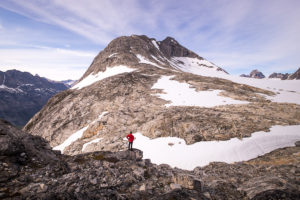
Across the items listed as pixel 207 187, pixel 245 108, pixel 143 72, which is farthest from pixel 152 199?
pixel 143 72

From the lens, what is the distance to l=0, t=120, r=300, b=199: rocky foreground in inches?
285

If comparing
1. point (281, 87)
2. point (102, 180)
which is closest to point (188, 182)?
point (102, 180)

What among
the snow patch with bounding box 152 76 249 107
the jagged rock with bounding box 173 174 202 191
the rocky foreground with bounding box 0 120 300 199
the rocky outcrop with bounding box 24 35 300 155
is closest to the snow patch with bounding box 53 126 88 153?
the rocky outcrop with bounding box 24 35 300 155

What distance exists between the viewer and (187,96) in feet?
103

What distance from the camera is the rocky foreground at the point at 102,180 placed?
7230mm

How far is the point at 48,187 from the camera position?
7164 mm

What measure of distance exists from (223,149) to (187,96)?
15763 millimetres

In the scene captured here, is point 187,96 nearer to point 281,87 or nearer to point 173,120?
point 173,120

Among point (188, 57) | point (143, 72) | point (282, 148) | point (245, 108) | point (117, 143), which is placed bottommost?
point (117, 143)

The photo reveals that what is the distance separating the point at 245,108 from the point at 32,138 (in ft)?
88.5

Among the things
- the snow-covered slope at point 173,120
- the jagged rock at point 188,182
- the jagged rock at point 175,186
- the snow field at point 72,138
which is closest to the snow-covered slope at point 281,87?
the snow-covered slope at point 173,120

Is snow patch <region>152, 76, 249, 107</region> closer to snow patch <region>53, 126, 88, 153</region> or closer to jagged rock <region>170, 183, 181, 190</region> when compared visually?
snow patch <region>53, 126, 88, 153</region>

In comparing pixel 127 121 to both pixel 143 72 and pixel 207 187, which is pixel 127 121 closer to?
pixel 207 187

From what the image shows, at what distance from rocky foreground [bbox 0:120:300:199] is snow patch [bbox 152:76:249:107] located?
1678 centimetres
